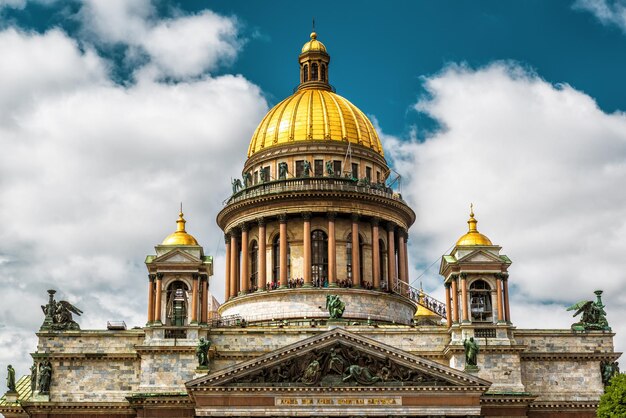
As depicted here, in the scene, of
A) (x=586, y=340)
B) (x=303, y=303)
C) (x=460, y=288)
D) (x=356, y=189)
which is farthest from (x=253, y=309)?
(x=586, y=340)

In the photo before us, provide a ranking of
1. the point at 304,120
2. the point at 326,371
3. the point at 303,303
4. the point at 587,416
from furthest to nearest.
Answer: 1. the point at 304,120
2. the point at 303,303
3. the point at 587,416
4. the point at 326,371

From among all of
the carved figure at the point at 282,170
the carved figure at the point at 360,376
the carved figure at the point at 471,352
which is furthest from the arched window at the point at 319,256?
the carved figure at the point at 471,352

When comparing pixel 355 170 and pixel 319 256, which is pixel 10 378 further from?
pixel 355 170

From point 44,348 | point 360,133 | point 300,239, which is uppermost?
point 360,133

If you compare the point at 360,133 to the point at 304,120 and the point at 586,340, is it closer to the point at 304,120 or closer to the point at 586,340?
the point at 304,120

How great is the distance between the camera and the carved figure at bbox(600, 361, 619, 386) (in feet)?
223

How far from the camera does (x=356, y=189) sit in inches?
3110

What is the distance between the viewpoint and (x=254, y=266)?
80500 millimetres

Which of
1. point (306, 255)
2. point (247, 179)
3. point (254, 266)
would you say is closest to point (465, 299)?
point (306, 255)

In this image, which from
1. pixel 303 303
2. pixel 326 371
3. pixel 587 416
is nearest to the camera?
pixel 326 371

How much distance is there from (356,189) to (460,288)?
13694mm

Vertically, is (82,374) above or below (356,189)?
below

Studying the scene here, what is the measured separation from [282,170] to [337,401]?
924 inches

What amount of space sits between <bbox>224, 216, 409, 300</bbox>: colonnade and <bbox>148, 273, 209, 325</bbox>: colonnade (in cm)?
899
